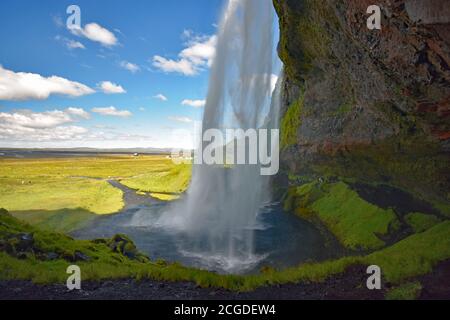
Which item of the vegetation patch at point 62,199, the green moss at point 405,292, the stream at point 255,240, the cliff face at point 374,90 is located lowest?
the stream at point 255,240

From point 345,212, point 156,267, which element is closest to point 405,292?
point 156,267

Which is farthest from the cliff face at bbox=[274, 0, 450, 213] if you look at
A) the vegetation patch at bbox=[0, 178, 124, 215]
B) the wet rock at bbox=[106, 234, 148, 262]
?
the vegetation patch at bbox=[0, 178, 124, 215]

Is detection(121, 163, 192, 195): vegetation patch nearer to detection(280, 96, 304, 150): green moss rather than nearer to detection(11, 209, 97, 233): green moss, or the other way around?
detection(11, 209, 97, 233): green moss

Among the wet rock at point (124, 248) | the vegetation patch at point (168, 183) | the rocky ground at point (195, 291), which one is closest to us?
the rocky ground at point (195, 291)

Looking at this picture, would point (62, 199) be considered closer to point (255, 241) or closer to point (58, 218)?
point (58, 218)

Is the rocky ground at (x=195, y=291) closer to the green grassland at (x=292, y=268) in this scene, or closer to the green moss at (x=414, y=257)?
the green grassland at (x=292, y=268)

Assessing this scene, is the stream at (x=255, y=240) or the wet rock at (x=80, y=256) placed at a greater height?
the wet rock at (x=80, y=256)

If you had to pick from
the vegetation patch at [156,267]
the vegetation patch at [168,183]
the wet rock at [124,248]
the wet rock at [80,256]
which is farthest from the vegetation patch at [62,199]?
the wet rock at [80,256]
